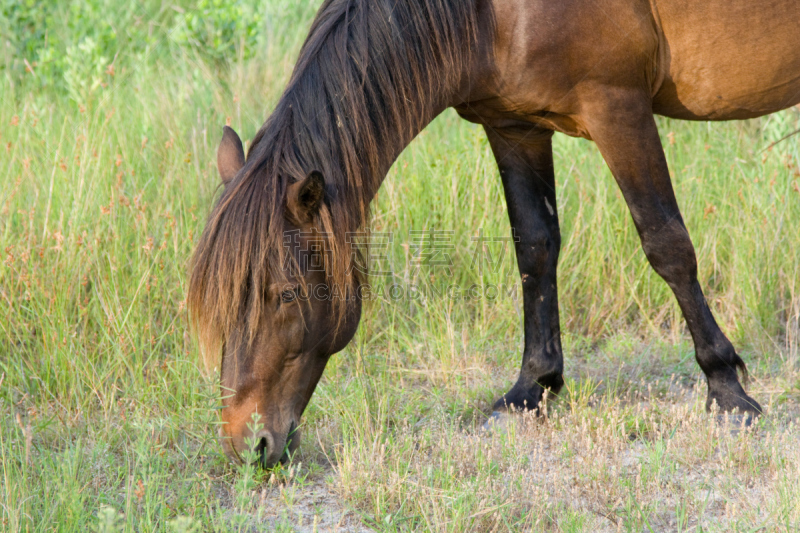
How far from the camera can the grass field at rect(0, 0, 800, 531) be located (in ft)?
7.59

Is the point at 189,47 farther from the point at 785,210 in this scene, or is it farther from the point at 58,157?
the point at 785,210

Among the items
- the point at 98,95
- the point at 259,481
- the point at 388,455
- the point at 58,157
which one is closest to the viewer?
the point at 259,481

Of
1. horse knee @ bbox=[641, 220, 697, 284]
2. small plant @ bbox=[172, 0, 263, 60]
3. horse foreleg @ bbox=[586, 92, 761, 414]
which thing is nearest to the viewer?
horse foreleg @ bbox=[586, 92, 761, 414]

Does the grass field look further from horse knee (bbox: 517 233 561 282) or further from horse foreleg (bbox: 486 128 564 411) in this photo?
horse knee (bbox: 517 233 561 282)

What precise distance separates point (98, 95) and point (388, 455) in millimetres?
3642

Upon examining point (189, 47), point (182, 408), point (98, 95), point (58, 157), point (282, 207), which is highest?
point (189, 47)

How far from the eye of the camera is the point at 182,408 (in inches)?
115

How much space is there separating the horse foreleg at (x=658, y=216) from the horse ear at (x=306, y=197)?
118cm

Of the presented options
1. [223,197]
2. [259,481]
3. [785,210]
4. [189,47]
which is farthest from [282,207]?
[189,47]

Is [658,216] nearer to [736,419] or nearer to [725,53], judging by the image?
[725,53]

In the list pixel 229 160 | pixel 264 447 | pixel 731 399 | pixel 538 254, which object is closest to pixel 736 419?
pixel 731 399

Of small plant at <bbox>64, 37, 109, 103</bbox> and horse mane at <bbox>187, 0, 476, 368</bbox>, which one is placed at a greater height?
small plant at <bbox>64, 37, 109, 103</bbox>

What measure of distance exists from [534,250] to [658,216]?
0.60 meters

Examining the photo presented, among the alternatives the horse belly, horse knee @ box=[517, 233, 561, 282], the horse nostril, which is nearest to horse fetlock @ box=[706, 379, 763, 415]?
horse knee @ box=[517, 233, 561, 282]
